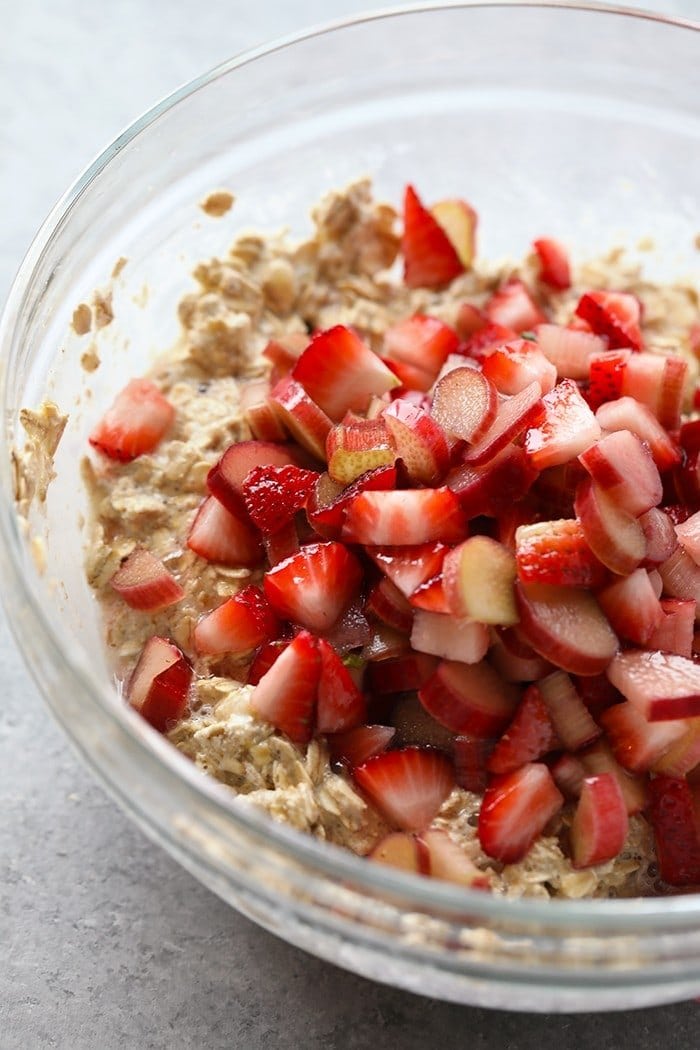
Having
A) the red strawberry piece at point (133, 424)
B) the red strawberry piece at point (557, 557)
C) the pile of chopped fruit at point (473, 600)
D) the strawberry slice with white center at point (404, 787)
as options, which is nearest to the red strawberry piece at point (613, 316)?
the pile of chopped fruit at point (473, 600)

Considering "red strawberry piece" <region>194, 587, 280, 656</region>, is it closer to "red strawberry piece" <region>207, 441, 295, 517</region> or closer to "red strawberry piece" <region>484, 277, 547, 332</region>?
"red strawberry piece" <region>207, 441, 295, 517</region>

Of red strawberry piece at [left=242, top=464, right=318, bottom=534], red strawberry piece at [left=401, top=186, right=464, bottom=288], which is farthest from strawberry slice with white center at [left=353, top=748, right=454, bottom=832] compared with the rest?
red strawberry piece at [left=401, top=186, right=464, bottom=288]

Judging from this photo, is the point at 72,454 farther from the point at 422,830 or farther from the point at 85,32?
the point at 85,32

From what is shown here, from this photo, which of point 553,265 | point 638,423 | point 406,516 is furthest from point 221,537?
point 553,265

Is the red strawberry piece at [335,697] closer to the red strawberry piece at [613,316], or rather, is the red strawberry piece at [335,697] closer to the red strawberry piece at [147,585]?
the red strawberry piece at [147,585]

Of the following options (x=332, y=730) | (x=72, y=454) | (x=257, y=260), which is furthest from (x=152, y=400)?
(x=332, y=730)
